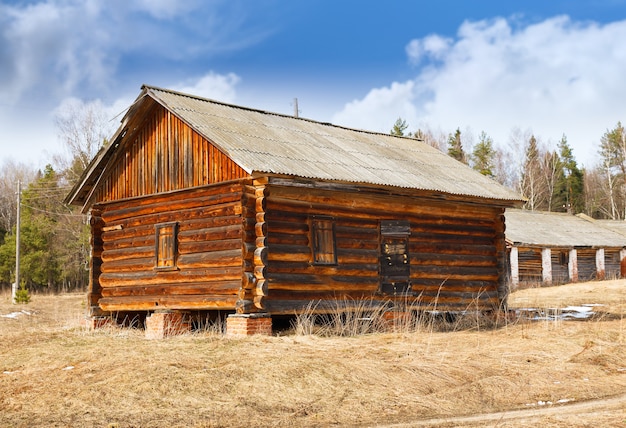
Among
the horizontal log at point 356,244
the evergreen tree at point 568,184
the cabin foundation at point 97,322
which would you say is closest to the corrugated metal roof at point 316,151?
the horizontal log at point 356,244

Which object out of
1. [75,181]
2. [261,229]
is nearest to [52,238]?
[75,181]

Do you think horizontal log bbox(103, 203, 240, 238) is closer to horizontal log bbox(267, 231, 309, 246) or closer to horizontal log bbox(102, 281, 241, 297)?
horizontal log bbox(267, 231, 309, 246)

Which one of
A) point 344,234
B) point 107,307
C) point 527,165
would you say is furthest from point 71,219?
point 527,165

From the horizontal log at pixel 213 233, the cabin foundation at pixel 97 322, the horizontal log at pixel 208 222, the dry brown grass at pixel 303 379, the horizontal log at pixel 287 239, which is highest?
the horizontal log at pixel 208 222

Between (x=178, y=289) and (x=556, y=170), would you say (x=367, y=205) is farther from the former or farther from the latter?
(x=556, y=170)

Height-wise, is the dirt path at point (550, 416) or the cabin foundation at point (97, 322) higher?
the cabin foundation at point (97, 322)

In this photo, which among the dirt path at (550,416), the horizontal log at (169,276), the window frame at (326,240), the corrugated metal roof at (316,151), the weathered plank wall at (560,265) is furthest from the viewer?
the weathered plank wall at (560,265)

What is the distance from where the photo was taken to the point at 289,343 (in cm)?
1405

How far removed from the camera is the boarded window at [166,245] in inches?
686

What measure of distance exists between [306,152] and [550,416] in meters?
10.3

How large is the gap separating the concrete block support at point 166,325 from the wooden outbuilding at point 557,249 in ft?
79.2

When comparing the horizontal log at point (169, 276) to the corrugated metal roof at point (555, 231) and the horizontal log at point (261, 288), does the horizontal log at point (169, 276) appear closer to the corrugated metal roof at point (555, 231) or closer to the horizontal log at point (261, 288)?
the horizontal log at point (261, 288)

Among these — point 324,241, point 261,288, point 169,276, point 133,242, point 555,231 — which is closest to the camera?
point 261,288

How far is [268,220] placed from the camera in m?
16.2
